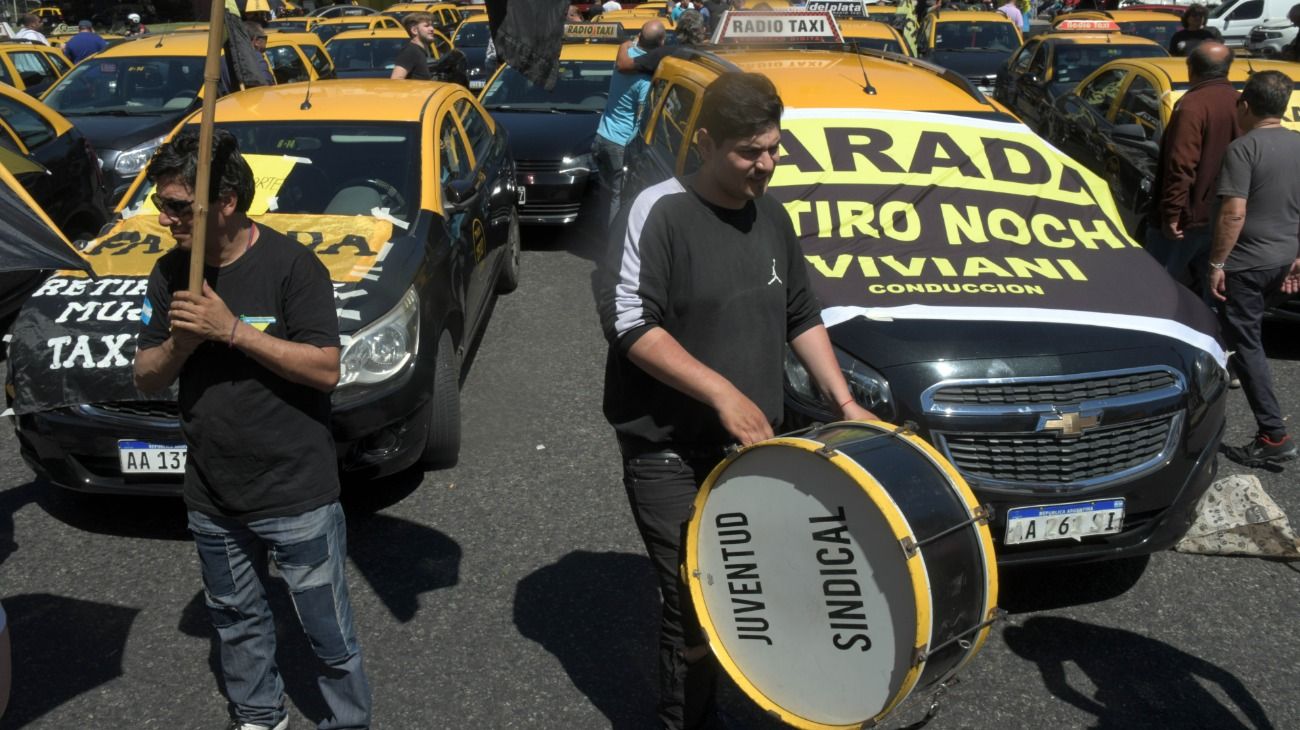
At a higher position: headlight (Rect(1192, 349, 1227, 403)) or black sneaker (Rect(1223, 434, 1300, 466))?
headlight (Rect(1192, 349, 1227, 403))

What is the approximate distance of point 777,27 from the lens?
7883mm

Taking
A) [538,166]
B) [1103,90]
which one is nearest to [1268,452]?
[1103,90]

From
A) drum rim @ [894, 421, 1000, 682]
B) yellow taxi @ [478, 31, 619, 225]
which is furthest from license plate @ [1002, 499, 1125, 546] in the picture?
yellow taxi @ [478, 31, 619, 225]

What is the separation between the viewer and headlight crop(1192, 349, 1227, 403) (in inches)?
181

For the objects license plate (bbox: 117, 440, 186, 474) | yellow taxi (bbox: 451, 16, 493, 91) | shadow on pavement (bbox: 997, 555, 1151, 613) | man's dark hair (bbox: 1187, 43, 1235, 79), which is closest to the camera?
shadow on pavement (bbox: 997, 555, 1151, 613)

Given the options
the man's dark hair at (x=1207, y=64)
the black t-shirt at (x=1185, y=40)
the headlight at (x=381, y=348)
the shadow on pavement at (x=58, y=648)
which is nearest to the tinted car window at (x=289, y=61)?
the headlight at (x=381, y=348)

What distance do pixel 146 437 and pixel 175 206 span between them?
2.12m

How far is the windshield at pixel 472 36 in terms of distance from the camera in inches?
876

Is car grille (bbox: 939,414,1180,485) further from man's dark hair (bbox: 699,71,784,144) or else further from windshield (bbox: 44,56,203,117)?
windshield (bbox: 44,56,203,117)

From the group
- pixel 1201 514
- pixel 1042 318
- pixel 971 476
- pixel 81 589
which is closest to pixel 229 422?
pixel 81 589

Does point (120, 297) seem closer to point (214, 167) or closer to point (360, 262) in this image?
point (360, 262)

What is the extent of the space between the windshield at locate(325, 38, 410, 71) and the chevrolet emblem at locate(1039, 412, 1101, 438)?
49.1ft

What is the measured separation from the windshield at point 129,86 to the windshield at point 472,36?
10.5m

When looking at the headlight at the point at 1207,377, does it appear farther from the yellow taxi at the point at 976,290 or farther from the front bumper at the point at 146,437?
the front bumper at the point at 146,437
